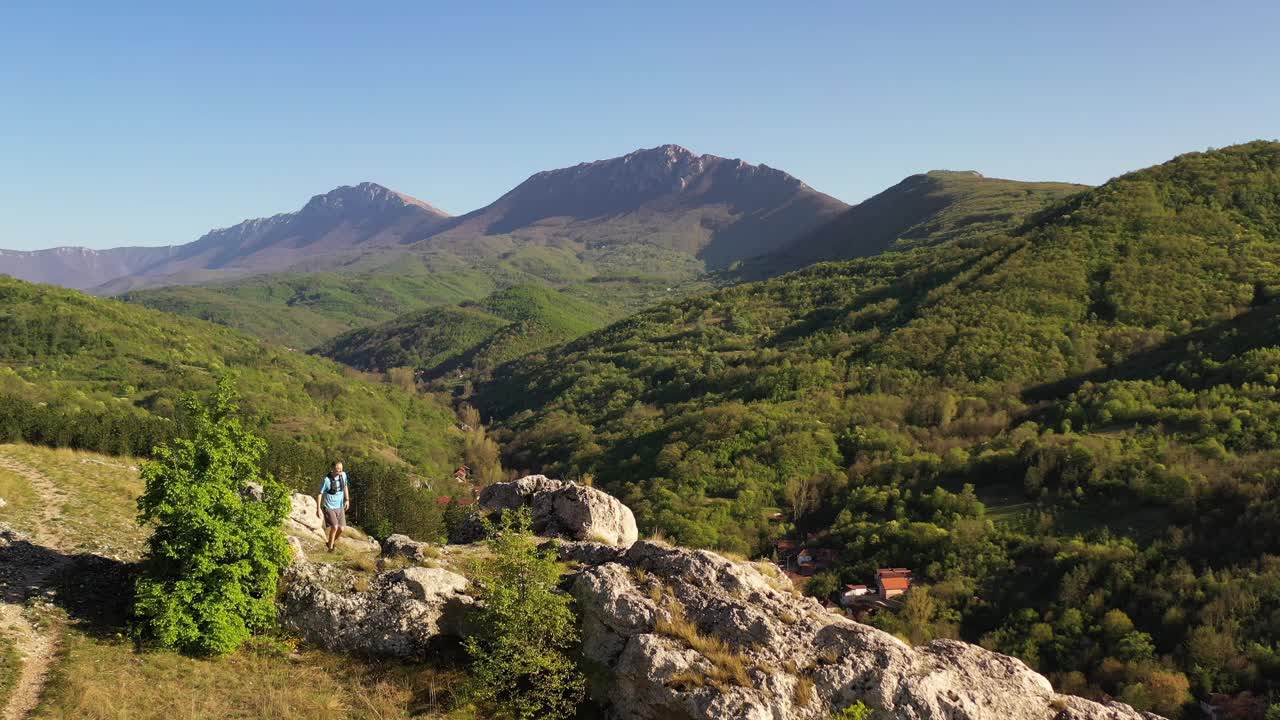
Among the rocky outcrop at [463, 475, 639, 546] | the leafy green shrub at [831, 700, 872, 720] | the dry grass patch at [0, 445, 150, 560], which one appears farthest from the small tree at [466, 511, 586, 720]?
the dry grass patch at [0, 445, 150, 560]

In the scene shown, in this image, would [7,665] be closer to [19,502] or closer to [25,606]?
[25,606]

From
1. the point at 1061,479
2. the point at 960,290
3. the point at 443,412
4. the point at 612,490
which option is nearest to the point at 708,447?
the point at 612,490

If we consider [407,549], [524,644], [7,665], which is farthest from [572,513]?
[7,665]

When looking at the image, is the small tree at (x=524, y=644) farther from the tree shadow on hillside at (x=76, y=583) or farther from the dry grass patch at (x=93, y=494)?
the dry grass patch at (x=93, y=494)

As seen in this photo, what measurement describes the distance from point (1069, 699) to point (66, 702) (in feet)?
62.5

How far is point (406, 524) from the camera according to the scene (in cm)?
5631

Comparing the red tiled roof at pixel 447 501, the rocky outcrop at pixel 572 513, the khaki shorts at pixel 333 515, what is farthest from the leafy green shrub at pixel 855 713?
the red tiled roof at pixel 447 501

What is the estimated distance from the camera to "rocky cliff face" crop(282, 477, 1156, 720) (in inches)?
526

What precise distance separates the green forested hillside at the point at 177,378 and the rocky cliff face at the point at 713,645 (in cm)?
8600

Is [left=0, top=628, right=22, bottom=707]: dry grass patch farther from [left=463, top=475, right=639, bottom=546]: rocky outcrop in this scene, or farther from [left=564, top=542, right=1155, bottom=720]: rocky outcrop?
[left=463, top=475, right=639, bottom=546]: rocky outcrop

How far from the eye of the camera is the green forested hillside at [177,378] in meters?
118

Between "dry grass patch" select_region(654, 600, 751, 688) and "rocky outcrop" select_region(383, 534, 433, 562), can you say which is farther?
"rocky outcrop" select_region(383, 534, 433, 562)

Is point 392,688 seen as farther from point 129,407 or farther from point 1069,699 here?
point 129,407

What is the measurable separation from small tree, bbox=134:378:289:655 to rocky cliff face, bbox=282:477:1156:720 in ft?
6.21
